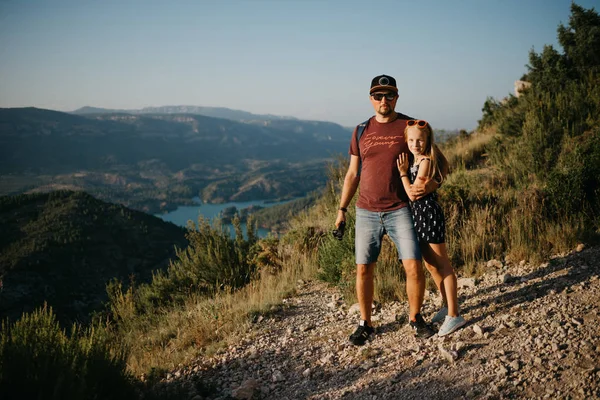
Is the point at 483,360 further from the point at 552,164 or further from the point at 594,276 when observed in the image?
the point at 552,164

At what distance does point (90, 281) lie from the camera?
40344mm

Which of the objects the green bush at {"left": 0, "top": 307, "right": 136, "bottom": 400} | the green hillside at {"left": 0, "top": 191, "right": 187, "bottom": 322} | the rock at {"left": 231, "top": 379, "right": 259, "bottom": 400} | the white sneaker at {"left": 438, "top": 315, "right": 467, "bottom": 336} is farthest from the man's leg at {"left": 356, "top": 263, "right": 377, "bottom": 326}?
the green hillside at {"left": 0, "top": 191, "right": 187, "bottom": 322}

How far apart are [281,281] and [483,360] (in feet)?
10.1

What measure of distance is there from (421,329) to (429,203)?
41.3 inches

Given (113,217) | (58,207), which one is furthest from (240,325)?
(58,207)

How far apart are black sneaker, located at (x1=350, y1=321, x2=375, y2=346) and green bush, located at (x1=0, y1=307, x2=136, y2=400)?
1.74 metres

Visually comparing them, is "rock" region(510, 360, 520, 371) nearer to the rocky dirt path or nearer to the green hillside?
the rocky dirt path

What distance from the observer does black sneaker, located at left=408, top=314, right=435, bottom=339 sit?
119 inches

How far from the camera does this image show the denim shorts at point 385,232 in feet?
9.39

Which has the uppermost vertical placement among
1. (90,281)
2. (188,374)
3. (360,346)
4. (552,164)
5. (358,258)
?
(552,164)

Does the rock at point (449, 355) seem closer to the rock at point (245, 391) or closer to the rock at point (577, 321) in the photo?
the rock at point (577, 321)

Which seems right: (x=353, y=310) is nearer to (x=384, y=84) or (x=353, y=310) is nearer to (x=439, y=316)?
(x=439, y=316)

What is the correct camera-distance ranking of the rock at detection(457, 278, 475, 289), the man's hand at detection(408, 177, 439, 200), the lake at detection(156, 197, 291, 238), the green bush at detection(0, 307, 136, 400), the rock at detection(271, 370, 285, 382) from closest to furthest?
the green bush at detection(0, 307, 136, 400), the man's hand at detection(408, 177, 439, 200), the rock at detection(271, 370, 285, 382), the rock at detection(457, 278, 475, 289), the lake at detection(156, 197, 291, 238)

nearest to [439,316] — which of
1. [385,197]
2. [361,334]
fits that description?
[361,334]
